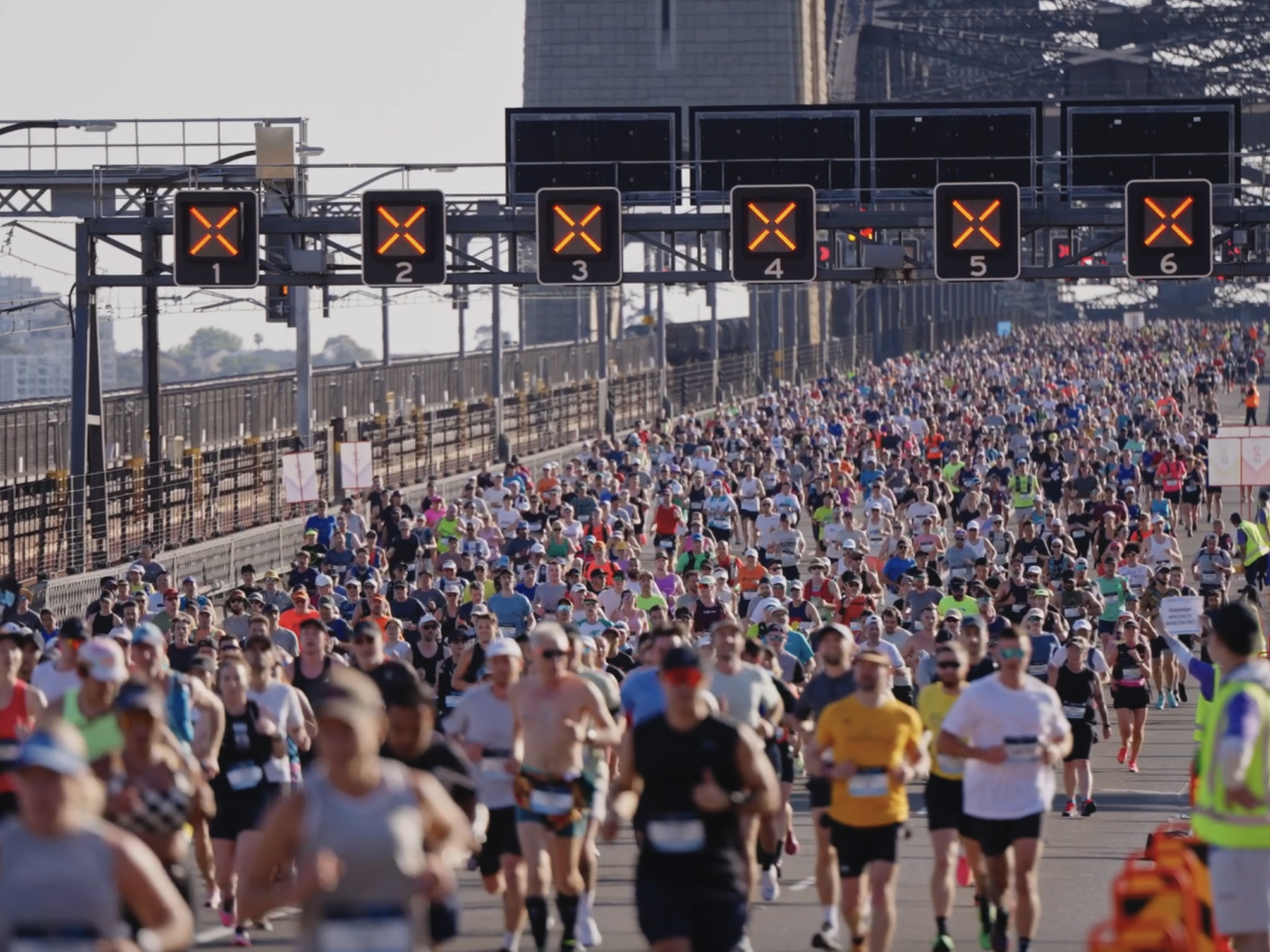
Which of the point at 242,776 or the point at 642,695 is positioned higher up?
the point at 642,695

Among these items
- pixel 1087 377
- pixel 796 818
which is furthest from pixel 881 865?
pixel 1087 377

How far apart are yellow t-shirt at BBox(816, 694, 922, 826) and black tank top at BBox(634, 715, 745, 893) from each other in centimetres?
222

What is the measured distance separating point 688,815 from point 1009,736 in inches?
109

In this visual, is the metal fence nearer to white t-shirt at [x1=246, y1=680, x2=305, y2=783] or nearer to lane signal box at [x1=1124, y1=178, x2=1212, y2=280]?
lane signal box at [x1=1124, y1=178, x2=1212, y2=280]

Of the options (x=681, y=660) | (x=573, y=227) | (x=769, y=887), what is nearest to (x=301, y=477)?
(x=573, y=227)

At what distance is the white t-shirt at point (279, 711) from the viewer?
1324cm

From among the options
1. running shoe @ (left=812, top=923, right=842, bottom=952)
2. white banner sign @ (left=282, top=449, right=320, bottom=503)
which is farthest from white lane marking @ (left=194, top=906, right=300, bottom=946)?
white banner sign @ (left=282, top=449, right=320, bottom=503)

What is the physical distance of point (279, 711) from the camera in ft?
44.0

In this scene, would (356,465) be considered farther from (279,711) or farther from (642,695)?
(642,695)

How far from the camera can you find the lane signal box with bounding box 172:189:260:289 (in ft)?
98.8

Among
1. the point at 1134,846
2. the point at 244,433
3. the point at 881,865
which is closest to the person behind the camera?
the point at 881,865

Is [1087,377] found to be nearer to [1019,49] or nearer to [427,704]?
[1019,49]

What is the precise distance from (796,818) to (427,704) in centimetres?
810

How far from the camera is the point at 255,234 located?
30219 millimetres
